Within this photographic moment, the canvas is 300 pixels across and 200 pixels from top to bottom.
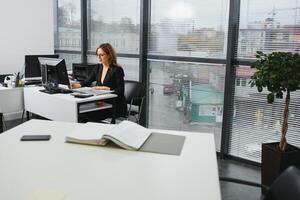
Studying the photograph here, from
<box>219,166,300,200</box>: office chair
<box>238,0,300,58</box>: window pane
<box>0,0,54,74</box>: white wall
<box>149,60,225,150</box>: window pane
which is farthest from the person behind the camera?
<box>0,0,54,74</box>: white wall

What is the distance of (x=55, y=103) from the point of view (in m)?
3.57

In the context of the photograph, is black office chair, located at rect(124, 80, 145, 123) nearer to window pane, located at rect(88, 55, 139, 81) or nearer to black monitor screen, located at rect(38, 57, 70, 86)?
window pane, located at rect(88, 55, 139, 81)

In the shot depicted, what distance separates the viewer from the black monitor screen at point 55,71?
3.64 m

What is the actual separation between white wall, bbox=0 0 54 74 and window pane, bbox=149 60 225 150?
2054 millimetres

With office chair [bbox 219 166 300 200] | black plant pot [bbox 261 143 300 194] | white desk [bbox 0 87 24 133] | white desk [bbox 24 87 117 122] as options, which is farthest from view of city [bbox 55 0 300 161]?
office chair [bbox 219 166 300 200]

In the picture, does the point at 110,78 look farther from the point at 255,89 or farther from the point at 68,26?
the point at 68,26

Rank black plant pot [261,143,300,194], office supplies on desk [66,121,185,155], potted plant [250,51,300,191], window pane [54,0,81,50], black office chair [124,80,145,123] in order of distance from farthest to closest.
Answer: window pane [54,0,81,50] → black office chair [124,80,145,123] → black plant pot [261,143,300,194] → potted plant [250,51,300,191] → office supplies on desk [66,121,185,155]

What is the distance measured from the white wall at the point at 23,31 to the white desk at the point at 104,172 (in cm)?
347

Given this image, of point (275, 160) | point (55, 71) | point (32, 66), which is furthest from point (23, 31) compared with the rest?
point (275, 160)

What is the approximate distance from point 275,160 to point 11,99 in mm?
3355

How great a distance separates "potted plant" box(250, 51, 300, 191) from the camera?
2.55 metres

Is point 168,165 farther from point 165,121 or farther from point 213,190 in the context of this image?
point 165,121

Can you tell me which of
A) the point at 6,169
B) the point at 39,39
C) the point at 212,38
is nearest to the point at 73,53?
the point at 39,39

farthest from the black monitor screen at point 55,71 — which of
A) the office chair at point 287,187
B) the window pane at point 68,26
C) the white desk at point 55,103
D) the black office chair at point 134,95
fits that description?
the office chair at point 287,187
